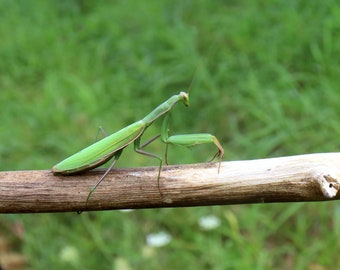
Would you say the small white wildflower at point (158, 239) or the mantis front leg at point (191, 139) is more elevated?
the mantis front leg at point (191, 139)

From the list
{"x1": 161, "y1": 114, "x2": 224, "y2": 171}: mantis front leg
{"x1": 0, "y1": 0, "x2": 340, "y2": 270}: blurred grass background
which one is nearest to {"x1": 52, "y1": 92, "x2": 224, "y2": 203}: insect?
{"x1": 161, "y1": 114, "x2": 224, "y2": 171}: mantis front leg

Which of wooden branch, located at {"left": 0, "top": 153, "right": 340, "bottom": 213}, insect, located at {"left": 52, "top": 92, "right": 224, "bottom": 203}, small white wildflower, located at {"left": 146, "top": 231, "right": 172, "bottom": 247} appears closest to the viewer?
wooden branch, located at {"left": 0, "top": 153, "right": 340, "bottom": 213}

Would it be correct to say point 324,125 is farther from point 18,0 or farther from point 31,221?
point 18,0

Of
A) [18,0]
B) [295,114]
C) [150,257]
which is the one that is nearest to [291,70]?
[295,114]

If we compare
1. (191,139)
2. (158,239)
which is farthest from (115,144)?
(158,239)

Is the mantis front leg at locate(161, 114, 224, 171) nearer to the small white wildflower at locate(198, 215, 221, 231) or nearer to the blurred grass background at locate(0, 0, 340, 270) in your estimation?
the blurred grass background at locate(0, 0, 340, 270)

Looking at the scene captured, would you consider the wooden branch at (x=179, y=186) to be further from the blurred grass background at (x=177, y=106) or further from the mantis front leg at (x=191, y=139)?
the blurred grass background at (x=177, y=106)

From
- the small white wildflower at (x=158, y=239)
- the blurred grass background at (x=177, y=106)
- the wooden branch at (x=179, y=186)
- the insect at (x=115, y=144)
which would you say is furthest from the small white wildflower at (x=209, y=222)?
the wooden branch at (x=179, y=186)
